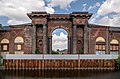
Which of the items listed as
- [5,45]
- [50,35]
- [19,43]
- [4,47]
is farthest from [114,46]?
[4,47]

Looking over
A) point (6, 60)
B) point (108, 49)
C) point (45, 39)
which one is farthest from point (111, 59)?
point (6, 60)

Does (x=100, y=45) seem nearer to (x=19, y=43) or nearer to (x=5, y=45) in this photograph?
(x=19, y=43)

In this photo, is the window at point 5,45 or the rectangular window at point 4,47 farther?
the rectangular window at point 4,47

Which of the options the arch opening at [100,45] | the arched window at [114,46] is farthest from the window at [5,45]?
the arched window at [114,46]

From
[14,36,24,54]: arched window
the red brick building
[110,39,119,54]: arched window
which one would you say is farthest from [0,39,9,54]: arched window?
[110,39,119,54]: arched window

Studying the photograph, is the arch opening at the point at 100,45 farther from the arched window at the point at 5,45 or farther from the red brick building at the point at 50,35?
the arched window at the point at 5,45

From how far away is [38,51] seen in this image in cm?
4547

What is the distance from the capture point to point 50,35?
156 ft

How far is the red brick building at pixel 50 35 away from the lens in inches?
1834

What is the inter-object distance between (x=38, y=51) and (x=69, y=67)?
28.8ft

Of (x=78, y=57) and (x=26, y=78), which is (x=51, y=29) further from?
(x=26, y=78)

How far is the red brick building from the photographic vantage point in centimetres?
4659

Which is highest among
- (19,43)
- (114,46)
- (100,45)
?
(19,43)

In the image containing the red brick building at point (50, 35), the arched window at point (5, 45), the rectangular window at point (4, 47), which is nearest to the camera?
the red brick building at point (50, 35)
